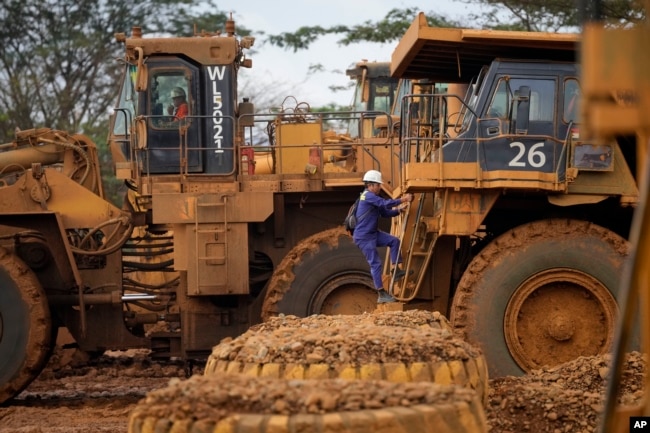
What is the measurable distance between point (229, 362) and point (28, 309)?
23.6 feet

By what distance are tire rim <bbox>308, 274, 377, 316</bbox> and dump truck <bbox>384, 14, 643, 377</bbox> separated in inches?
124

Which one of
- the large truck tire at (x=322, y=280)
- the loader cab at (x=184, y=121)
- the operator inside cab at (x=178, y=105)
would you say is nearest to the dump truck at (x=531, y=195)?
the large truck tire at (x=322, y=280)

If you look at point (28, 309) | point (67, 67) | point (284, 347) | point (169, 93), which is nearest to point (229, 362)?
point (284, 347)

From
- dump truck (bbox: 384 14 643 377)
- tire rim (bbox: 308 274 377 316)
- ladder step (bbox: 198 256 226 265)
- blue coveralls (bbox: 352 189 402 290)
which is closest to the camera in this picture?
dump truck (bbox: 384 14 643 377)

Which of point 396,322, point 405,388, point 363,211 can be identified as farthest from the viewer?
point 363,211

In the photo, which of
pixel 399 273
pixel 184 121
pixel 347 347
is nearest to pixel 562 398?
pixel 347 347

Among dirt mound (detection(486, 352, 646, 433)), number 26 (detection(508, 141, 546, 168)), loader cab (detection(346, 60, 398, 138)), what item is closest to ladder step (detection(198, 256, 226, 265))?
number 26 (detection(508, 141, 546, 168))

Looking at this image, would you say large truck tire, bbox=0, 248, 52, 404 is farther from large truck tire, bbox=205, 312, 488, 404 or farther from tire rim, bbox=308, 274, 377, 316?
large truck tire, bbox=205, 312, 488, 404

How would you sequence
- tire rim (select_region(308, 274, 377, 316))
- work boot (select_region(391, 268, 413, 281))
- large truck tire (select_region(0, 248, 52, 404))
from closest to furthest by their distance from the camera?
work boot (select_region(391, 268, 413, 281)) → large truck tire (select_region(0, 248, 52, 404)) → tire rim (select_region(308, 274, 377, 316))

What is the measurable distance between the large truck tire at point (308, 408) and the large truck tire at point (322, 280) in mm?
8934

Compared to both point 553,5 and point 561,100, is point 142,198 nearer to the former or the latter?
point 561,100

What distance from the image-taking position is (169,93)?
52.0 feet

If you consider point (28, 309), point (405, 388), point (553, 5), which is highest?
point (553, 5)

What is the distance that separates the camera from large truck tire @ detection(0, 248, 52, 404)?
Answer: 576 inches
